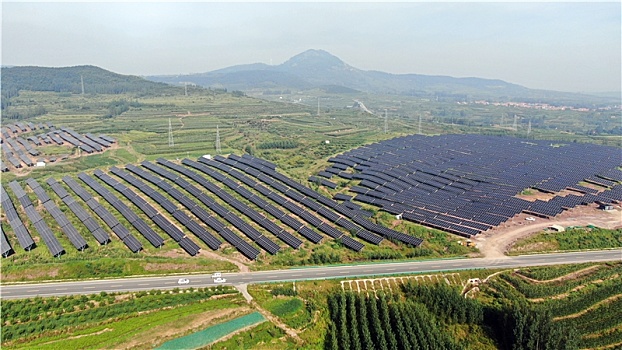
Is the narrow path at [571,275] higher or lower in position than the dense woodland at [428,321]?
higher

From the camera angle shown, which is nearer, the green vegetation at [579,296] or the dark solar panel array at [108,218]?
the green vegetation at [579,296]

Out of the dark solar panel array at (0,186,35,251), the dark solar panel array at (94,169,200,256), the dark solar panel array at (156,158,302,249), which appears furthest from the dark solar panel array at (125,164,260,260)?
the dark solar panel array at (0,186,35,251)

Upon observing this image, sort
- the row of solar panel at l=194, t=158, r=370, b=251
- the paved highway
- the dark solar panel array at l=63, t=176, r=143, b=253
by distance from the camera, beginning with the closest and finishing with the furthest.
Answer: the paved highway < the dark solar panel array at l=63, t=176, r=143, b=253 < the row of solar panel at l=194, t=158, r=370, b=251

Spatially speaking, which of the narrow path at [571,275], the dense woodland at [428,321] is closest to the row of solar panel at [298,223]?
the dense woodland at [428,321]

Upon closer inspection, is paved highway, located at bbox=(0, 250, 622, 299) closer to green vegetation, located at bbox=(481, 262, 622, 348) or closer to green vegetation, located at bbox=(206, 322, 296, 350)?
green vegetation, located at bbox=(481, 262, 622, 348)

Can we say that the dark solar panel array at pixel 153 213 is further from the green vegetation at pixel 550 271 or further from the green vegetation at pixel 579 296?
the green vegetation at pixel 550 271

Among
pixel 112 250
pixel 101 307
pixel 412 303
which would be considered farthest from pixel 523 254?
pixel 112 250
